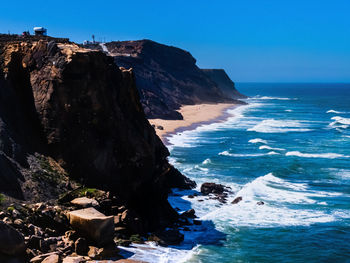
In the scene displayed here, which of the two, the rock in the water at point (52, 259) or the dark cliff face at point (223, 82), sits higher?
the dark cliff face at point (223, 82)

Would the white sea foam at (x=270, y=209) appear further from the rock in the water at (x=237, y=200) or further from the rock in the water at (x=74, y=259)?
the rock in the water at (x=74, y=259)

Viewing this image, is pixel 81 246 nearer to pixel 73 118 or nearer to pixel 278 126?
pixel 73 118

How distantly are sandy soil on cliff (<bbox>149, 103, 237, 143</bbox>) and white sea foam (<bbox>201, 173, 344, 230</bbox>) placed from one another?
2566 centimetres

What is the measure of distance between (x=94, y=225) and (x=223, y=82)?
575ft

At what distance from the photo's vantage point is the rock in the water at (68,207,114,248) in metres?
20.3

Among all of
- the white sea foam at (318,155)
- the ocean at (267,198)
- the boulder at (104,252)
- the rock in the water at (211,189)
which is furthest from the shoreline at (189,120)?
the boulder at (104,252)

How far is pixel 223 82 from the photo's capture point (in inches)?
7544

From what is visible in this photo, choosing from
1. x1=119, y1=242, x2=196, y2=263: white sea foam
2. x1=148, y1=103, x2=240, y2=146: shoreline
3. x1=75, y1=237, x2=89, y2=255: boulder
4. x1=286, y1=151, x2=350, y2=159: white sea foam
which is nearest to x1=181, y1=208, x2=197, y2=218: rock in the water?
x1=119, y1=242, x2=196, y2=263: white sea foam

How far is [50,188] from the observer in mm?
23516

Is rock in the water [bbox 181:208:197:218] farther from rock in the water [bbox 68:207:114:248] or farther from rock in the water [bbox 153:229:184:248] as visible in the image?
rock in the water [bbox 68:207:114:248]

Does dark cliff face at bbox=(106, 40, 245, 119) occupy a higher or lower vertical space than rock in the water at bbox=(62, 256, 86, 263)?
higher

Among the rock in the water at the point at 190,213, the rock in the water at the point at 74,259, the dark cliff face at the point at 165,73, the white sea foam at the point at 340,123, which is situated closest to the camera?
the rock in the water at the point at 74,259

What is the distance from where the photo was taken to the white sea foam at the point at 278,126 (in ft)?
259

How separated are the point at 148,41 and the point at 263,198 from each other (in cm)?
10516
